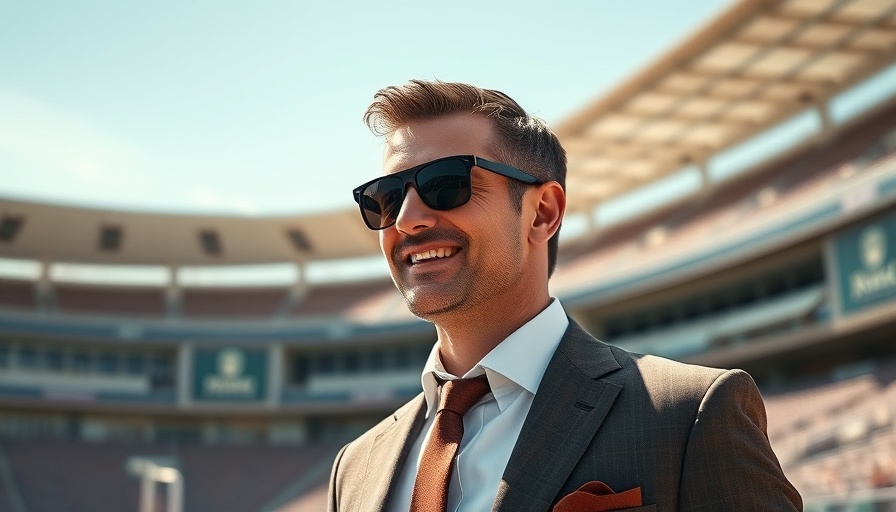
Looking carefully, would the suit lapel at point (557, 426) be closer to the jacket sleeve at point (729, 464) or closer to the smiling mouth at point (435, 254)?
the jacket sleeve at point (729, 464)

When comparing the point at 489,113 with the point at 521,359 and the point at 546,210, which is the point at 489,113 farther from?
the point at 521,359

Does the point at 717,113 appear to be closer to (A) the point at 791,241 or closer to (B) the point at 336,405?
(A) the point at 791,241

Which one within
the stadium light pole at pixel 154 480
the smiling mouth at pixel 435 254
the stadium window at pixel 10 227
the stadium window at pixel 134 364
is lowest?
the stadium light pole at pixel 154 480

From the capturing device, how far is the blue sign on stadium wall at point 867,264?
63.5ft

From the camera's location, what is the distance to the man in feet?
5.95

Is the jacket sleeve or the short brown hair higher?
the short brown hair

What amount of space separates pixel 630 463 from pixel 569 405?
21cm

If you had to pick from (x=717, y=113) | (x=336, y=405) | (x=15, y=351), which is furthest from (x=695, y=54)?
→ (x=15, y=351)

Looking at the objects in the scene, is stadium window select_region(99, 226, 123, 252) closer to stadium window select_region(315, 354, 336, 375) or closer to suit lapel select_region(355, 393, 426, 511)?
stadium window select_region(315, 354, 336, 375)

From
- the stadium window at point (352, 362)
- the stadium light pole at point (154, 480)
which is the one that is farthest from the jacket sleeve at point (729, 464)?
the stadium window at point (352, 362)

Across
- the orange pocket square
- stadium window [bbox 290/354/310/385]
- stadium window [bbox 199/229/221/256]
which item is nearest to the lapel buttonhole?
the orange pocket square

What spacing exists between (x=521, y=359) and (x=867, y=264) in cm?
1996

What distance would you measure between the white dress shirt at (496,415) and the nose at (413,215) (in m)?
0.33

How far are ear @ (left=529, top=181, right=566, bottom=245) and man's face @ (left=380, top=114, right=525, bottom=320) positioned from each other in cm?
8
